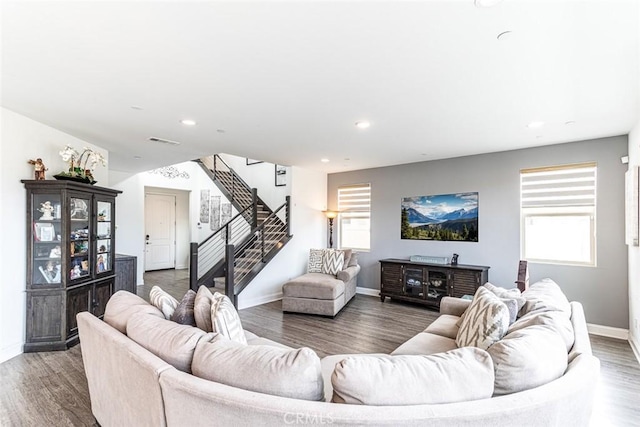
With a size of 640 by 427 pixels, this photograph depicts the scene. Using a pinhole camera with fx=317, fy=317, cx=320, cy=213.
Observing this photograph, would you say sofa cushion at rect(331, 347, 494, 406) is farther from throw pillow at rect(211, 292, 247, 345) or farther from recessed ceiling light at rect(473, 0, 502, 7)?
recessed ceiling light at rect(473, 0, 502, 7)

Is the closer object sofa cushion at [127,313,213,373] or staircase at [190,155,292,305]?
sofa cushion at [127,313,213,373]

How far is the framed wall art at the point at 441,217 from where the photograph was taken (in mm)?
5230

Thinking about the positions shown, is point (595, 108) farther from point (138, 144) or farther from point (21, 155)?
point (21, 155)

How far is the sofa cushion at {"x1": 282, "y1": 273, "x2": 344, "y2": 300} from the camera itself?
4746mm

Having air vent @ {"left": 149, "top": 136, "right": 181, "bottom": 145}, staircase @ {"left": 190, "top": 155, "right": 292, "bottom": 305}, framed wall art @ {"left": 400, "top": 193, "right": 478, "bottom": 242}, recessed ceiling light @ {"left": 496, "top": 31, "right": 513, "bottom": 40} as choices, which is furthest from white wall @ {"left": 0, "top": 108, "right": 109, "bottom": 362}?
framed wall art @ {"left": 400, "top": 193, "right": 478, "bottom": 242}

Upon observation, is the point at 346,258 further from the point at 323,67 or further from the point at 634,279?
the point at 323,67

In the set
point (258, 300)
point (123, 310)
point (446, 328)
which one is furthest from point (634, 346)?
point (123, 310)

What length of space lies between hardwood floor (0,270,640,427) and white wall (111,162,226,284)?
358cm

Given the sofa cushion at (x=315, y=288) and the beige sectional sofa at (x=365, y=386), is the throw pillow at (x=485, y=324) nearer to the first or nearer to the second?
the beige sectional sofa at (x=365, y=386)

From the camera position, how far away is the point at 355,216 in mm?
6699

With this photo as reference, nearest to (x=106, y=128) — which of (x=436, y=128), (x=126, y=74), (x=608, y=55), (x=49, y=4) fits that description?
(x=126, y=74)

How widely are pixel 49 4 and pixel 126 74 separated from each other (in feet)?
2.46

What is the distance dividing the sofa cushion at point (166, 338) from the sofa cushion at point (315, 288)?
3075 millimetres

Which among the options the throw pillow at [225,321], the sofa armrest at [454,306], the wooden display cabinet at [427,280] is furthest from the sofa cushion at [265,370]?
the wooden display cabinet at [427,280]
